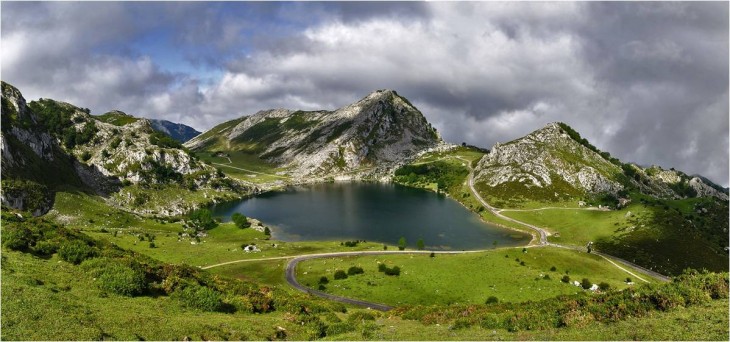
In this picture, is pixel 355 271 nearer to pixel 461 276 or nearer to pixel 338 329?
pixel 461 276

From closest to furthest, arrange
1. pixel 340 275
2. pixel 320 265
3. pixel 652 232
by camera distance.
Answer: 1. pixel 340 275
2. pixel 320 265
3. pixel 652 232

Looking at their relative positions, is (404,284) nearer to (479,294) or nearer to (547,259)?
(479,294)

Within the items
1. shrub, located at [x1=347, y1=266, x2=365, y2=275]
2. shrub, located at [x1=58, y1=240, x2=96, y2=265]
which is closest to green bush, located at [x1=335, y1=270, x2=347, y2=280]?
shrub, located at [x1=347, y1=266, x2=365, y2=275]

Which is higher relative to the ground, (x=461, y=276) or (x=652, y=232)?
(x=652, y=232)

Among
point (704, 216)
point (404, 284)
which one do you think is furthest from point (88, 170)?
point (704, 216)

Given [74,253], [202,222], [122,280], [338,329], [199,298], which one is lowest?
[202,222]

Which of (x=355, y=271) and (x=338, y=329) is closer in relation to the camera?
(x=338, y=329)

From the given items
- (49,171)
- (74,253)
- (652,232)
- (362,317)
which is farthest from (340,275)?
(49,171)
